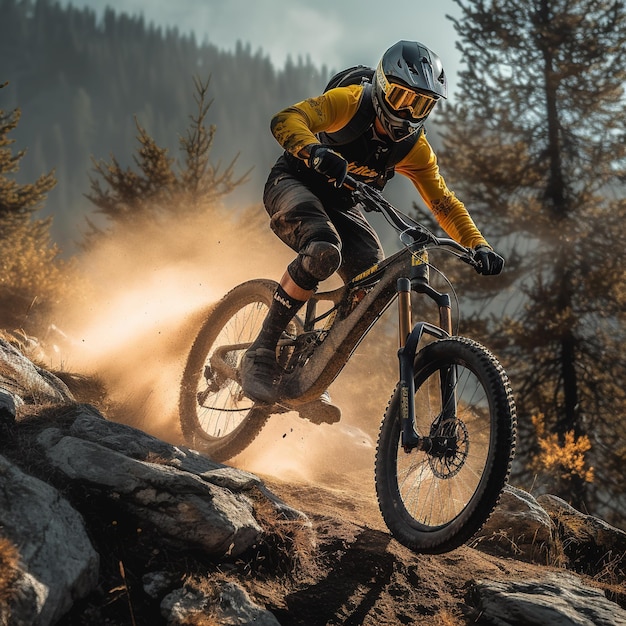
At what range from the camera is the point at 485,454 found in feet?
10.0

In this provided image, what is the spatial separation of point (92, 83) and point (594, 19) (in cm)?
17992

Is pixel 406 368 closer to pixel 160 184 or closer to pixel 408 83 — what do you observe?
pixel 408 83

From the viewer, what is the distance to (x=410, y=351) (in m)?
3.42

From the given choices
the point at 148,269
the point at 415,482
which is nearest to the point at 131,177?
the point at 148,269

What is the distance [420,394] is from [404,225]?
1.09 metres

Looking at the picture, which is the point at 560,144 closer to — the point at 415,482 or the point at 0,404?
the point at 415,482

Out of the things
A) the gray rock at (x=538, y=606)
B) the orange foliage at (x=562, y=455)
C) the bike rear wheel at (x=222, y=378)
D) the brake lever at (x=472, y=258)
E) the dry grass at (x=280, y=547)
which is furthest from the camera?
the orange foliage at (x=562, y=455)

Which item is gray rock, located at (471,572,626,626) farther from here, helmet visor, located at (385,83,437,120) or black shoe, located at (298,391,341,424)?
helmet visor, located at (385,83,437,120)

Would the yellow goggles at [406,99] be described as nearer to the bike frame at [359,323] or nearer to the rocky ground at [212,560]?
the bike frame at [359,323]

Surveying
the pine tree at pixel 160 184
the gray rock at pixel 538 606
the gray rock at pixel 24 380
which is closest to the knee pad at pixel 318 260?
the gray rock at pixel 24 380

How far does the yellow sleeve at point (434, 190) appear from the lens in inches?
181

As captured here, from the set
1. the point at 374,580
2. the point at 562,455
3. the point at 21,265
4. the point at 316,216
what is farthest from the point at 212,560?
the point at 21,265

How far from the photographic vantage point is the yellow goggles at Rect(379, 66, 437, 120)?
151 inches

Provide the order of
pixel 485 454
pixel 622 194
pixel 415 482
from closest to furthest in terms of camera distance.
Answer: pixel 485 454 → pixel 415 482 → pixel 622 194
